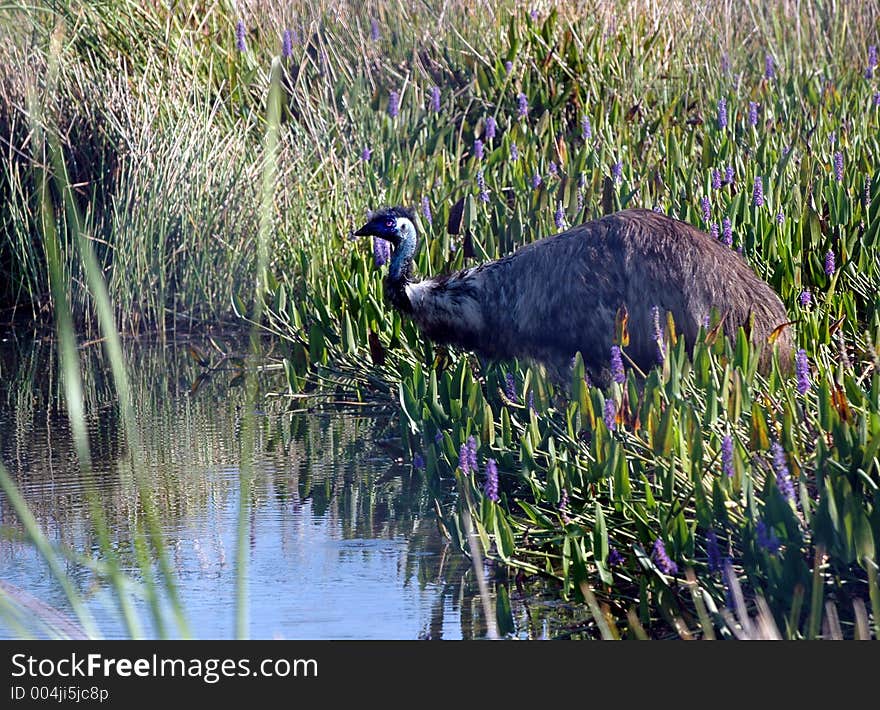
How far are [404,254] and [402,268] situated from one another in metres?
0.06

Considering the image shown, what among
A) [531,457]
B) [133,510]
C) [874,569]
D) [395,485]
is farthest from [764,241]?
[874,569]

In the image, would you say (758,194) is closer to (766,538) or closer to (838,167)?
(838,167)

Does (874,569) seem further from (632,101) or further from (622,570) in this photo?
(632,101)

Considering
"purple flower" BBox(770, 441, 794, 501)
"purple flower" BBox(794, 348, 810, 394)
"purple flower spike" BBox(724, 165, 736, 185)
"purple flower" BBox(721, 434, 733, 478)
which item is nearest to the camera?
"purple flower" BBox(770, 441, 794, 501)

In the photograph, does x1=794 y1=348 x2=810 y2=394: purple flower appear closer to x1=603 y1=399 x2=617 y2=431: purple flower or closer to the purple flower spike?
x1=603 y1=399 x2=617 y2=431: purple flower

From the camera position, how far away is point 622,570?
4246mm

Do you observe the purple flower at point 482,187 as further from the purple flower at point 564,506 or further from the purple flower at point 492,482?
the purple flower at point 492,482

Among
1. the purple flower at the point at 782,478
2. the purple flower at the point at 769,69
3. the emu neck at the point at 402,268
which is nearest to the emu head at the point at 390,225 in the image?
the emu neck at the point at 402,268

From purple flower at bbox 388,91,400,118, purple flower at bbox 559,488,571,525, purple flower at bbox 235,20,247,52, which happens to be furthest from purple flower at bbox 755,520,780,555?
purple flower at bbox 235,20,247,52

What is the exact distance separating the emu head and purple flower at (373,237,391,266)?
453 millimetres

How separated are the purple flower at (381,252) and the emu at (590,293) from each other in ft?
1.32

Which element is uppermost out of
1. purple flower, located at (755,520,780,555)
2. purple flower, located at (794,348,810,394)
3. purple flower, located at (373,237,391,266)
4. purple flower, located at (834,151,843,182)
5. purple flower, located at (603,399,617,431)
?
purple flower, located at (834,151,843,182)

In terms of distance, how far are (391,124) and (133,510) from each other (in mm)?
4168

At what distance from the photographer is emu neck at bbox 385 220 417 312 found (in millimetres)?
6383
